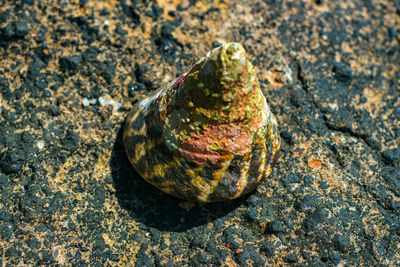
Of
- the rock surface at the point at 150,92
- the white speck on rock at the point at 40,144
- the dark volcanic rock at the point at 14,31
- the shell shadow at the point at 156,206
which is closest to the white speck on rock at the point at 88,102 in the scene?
the rock surface at the point at 150,92

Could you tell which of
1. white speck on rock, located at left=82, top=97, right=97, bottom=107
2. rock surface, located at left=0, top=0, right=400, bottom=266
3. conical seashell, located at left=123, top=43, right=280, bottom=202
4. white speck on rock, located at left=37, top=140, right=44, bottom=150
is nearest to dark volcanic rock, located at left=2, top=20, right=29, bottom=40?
rock surface, located at left=0, top=0, right=400, bottom=266

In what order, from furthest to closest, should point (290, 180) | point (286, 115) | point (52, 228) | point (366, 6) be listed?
point (366, 6) → point (286, 115) → point (290, 180) → point (52, 228)

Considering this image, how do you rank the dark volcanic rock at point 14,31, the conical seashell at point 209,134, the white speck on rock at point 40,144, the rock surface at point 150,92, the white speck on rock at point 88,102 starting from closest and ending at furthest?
1. the conical seashell at point 209,134
2. the rock surface at point 150,92
3. the white speck on rock at point 40,144
4. the white speck on rock at point 88,102
5. the dark volcanic rock at point 14,31

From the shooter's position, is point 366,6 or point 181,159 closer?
point 181,159

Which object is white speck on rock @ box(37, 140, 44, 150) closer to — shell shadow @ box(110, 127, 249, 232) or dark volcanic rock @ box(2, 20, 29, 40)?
shell shadow @ box(110, 127, 249, 232)

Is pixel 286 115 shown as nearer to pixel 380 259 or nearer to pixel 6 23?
pixel 380 259

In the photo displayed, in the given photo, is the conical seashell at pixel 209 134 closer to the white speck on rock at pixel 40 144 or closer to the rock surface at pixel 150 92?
the rock surface at pixel 150 92

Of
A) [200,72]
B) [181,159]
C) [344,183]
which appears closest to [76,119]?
[181,159]

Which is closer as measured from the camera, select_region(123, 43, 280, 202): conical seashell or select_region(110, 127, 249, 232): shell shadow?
select_region(123, 43, 280, 202): conical seashell

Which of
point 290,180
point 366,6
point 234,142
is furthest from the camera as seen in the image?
point 366,6
